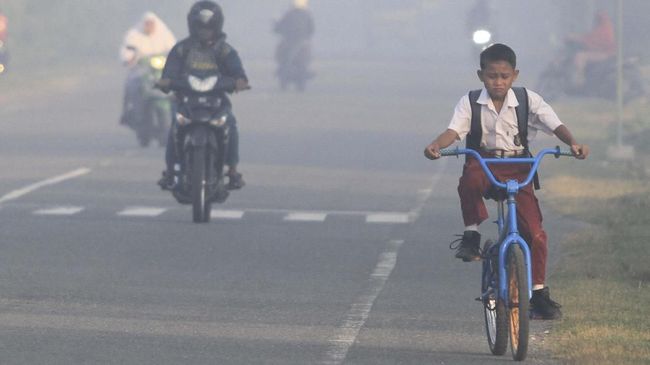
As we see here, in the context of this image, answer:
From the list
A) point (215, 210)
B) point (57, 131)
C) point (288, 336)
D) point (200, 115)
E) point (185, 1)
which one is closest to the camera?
point (288, 336)

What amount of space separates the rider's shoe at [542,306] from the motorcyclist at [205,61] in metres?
7.80

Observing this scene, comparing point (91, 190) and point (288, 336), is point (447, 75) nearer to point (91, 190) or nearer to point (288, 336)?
point (91, 190)

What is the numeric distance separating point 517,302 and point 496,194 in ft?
2.20

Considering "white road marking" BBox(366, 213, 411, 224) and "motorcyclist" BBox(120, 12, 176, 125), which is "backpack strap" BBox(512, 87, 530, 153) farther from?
"motorcyclist" BBox(120, 12, 176, 125)

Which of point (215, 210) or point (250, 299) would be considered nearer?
point (250, 299)

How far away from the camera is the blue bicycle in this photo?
9.38 metres

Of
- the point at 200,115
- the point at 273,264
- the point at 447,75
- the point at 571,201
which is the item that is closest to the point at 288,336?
the point at 273,264

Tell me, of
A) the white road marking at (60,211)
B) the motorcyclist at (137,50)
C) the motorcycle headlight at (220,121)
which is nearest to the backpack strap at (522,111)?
the motorcycle headlight at (220,121)

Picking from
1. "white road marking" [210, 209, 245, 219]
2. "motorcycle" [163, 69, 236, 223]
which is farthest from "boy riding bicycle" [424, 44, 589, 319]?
"white road marking" [210, 209, 245, 219]

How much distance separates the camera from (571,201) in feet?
66.8

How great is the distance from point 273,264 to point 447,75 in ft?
140

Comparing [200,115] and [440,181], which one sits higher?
[200,115]

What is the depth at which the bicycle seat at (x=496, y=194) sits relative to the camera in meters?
9.87

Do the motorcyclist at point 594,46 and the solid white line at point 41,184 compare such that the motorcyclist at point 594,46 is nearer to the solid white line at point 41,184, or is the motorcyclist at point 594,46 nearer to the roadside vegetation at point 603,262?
the roadside vegetation at point 603,262
